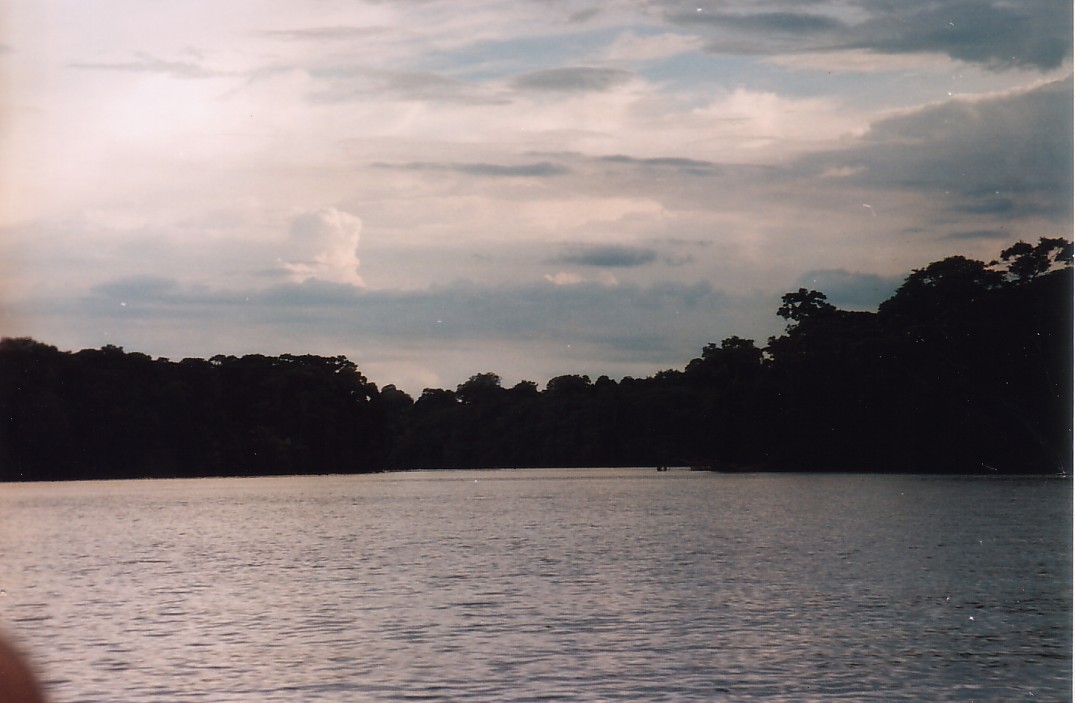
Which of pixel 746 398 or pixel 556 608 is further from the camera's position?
pixel 746 398

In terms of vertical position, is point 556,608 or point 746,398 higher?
point 746,398

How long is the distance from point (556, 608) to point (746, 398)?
257 feet

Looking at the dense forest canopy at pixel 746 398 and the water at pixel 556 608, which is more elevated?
the dense forest canopy at pixel 746 398

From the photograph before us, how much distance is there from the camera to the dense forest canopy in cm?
7331

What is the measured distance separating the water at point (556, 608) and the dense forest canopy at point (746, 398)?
84.8ft

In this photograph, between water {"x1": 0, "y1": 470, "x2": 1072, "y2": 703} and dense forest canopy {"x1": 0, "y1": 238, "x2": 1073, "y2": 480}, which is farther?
dense forest canopy {"x1": 0, "y1": 238, "x2": 1073, "y2": 480}

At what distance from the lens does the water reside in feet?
46.6

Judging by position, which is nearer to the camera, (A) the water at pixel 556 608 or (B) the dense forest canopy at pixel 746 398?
(A) the water at pixel 556 608

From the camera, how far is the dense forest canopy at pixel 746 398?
2886 inches

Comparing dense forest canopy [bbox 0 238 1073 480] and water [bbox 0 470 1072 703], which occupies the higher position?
dense forest canopy [bbox 0 238 1073 480]

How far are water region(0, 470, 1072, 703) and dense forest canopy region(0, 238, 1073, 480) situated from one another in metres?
25.8

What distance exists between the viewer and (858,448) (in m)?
89.4

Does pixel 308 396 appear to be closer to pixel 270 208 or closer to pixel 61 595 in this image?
pixel 270 208

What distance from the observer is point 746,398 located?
318 feet
